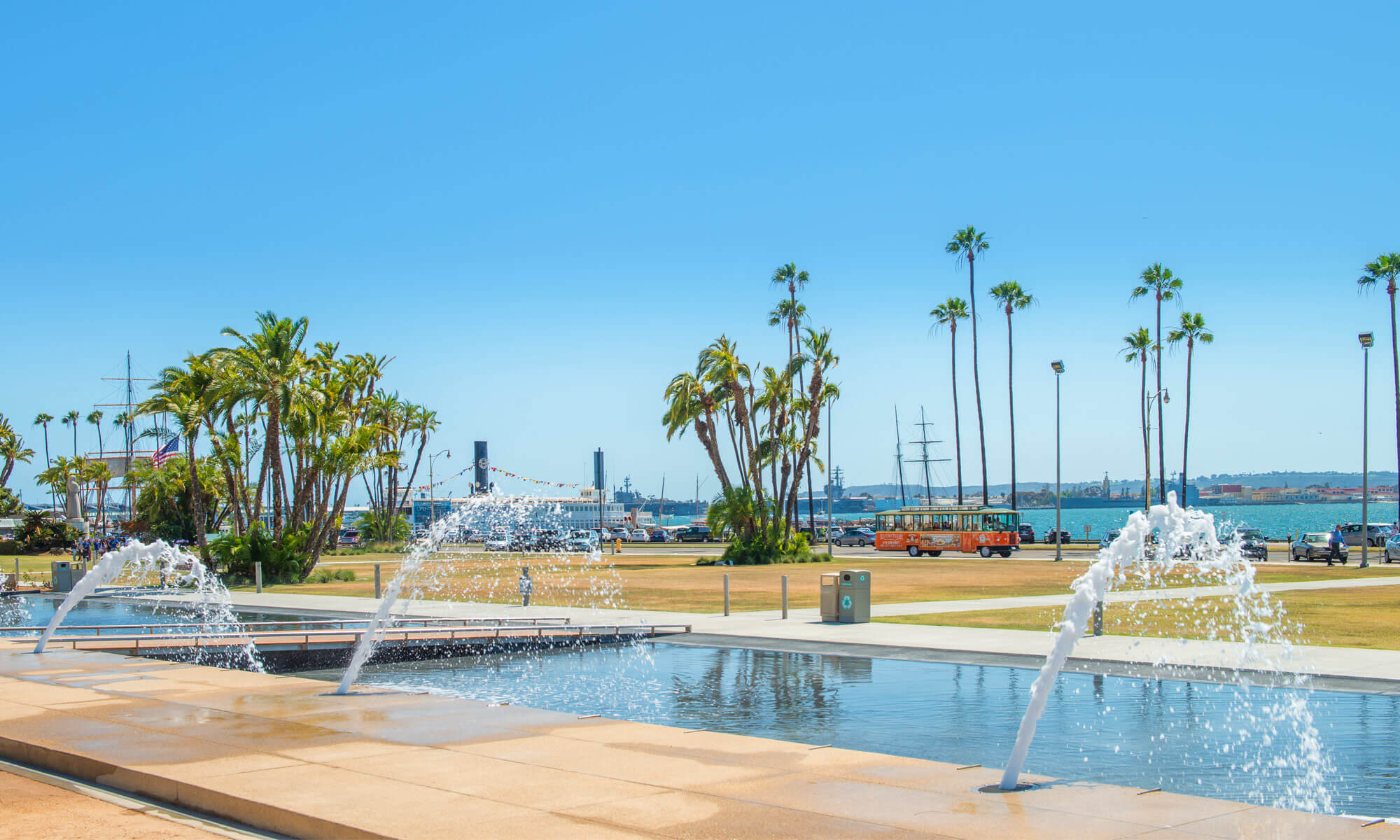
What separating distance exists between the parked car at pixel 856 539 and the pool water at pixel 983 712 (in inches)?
2518

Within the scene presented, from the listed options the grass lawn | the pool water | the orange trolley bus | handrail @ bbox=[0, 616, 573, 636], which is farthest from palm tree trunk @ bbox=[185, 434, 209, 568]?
the orange trolley bus

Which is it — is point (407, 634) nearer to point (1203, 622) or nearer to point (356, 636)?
point (356, 636)

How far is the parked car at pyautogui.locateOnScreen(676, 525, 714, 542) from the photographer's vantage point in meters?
96.6

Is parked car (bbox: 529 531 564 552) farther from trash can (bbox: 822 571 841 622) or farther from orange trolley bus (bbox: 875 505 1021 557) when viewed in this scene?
trash can (bbox: 822 571 841 622)

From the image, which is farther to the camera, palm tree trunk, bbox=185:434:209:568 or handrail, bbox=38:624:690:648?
palm tree trunk, bbox=185:434:209:568

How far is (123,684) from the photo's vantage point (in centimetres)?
1353

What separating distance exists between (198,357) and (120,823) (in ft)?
126

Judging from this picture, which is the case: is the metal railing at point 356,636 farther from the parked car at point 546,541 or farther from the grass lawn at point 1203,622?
the parked car at point 546,541

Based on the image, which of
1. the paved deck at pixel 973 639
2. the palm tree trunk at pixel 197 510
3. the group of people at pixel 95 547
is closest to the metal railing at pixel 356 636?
the paved deck at pixel 973 639

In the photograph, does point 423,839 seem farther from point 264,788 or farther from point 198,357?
point 198,357

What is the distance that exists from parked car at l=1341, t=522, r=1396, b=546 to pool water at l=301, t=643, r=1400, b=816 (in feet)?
180

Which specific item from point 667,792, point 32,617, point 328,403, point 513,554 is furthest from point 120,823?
point 513,554

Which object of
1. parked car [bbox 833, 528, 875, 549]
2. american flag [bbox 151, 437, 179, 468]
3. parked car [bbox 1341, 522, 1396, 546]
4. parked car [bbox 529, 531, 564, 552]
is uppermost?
american flag [bbox 151, 437, 179, 468]

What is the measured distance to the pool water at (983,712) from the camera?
9633 millimetres
